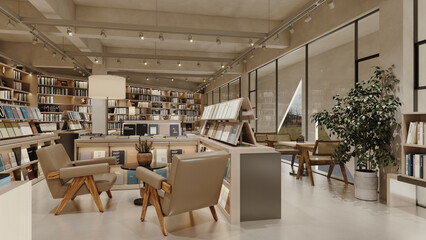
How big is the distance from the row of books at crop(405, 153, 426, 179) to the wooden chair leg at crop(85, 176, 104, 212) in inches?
163

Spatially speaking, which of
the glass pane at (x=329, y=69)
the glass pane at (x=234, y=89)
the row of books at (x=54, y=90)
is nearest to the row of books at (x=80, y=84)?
the row of books at (x=54, y=90)

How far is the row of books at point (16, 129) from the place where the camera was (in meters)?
4.61

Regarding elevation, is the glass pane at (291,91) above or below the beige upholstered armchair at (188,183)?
above

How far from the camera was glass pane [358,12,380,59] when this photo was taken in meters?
4.89

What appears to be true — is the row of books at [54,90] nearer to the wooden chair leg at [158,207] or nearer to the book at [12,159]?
the book at [12,159]

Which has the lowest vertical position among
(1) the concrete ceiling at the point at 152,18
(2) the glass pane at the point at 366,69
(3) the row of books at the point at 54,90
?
(2) the glass pane at the point at 366,69

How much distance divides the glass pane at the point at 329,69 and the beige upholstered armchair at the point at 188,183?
13.1ft

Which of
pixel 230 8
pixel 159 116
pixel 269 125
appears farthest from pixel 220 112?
pixel 159 116

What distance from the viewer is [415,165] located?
362 cm

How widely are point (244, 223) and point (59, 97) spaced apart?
33.0ft

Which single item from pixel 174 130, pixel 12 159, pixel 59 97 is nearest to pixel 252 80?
pixel 174 130

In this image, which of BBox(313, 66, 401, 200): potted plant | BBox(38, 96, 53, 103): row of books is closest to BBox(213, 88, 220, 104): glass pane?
BBox(38, 96, 53, 103): row of books

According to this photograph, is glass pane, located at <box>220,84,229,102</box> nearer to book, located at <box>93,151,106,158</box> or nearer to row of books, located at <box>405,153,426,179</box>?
book, located at <box>93,151,106,158</box>

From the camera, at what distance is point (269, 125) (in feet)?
31.2
